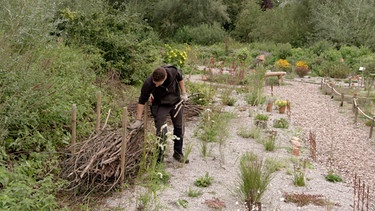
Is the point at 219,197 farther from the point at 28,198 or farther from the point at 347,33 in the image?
the point at 347,33

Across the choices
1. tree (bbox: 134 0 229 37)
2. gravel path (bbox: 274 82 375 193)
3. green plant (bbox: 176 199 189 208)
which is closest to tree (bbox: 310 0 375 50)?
tree (bbox: 134 0 229 37)

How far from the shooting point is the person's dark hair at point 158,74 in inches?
212

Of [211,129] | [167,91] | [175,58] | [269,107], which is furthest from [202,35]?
[167,91]

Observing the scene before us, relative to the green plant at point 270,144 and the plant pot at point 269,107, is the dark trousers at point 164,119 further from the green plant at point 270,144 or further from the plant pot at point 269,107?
the plant pot at point 269,107

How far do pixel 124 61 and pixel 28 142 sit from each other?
439 cm

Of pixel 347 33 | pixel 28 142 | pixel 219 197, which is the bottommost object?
pixel 219 197

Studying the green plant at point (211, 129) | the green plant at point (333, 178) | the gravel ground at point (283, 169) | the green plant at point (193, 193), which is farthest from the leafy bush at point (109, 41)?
the green plant at point (333, 178)

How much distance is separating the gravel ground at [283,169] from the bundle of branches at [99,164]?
0.73 feet

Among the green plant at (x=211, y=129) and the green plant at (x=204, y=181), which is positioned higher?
the green plant at (x=211, y=129)

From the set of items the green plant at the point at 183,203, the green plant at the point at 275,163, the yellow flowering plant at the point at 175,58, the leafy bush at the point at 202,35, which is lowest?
the green plant at the point at 183,203

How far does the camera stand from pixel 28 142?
534 centimetres

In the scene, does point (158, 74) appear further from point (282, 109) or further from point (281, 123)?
point (282, 109)

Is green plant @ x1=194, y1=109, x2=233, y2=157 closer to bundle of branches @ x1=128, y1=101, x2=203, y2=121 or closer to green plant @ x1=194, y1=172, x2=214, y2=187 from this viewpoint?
bundle of branches @ x1=128, y1=101, x2=203, y2=121

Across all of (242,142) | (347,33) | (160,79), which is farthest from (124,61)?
(347,33)
